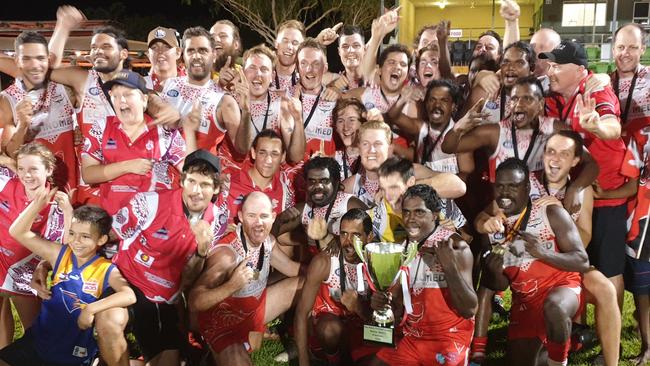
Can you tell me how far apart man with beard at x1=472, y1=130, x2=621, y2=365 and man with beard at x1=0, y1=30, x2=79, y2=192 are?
362 cm

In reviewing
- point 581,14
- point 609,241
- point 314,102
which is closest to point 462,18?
point 581,14

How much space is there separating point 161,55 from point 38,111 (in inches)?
49.3

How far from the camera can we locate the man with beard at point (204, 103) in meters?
5.29

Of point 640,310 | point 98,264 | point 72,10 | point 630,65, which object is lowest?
point 640,310

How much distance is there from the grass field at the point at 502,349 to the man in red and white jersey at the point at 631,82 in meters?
1.74

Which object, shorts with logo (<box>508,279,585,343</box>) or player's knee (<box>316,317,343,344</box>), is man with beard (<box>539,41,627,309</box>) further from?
player's knee (<box>316,317,343,344</box>)

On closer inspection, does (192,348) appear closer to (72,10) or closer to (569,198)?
(569,198)

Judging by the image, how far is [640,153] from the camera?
512 centimetres

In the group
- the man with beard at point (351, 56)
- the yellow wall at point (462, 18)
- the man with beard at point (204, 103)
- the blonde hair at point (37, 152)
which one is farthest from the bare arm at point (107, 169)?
the yellow wall at point (462, 18)

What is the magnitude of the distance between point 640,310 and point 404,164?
2419mm

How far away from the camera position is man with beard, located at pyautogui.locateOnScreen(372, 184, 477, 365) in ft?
13.1

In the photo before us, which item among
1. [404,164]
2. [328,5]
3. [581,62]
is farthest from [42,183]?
[328,5]

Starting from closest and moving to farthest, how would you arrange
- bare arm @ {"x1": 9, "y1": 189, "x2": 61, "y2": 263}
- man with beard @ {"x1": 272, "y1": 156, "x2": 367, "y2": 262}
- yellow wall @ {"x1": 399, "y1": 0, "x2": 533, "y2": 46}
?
1. bare arm @ {"x1": 9, "y1": 189, "x2": 61, "y2": 263}
2. man with beard @ {"x1": 272, "y1": 156, "x2": 367, "y2": 262}
3. yellow wall @ {"x1": 399, "y1": 0, "x2": 533, "y2": 46}

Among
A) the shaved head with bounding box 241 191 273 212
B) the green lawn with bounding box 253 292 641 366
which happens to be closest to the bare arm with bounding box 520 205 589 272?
the green lawn with bounding box 253 292 641 366
